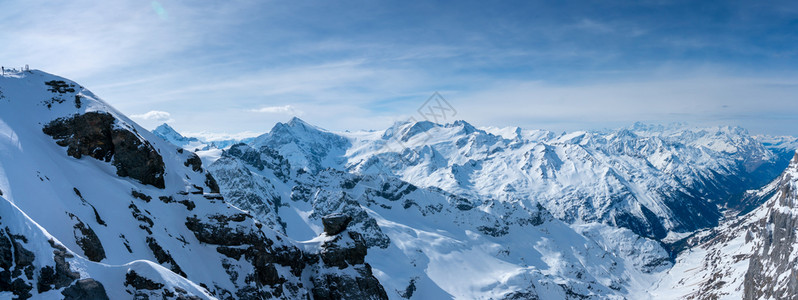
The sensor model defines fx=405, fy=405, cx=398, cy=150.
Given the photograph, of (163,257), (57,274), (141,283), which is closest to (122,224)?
(163,257)

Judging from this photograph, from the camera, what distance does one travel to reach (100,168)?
192 feet

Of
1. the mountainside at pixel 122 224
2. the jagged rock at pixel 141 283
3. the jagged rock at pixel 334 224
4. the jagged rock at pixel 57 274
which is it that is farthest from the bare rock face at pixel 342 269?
the jagged rock at pixel 57 274

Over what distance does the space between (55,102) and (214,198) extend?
28264 millimetres

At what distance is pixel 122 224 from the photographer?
50.2m

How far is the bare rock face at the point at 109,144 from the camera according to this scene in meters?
58.2

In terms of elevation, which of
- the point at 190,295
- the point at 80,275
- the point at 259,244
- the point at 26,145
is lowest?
the point at 259,244

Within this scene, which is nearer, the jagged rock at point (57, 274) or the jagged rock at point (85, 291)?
the jagged rock at point (57, 274)

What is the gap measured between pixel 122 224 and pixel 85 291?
2233 centimetres

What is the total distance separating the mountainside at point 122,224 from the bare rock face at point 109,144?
0.15 m

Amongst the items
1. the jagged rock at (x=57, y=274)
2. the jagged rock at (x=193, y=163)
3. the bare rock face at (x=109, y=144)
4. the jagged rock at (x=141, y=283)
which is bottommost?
the jagged rock at (x=141, y=283)

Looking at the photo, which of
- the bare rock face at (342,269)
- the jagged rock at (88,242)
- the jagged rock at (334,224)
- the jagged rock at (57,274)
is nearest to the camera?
the jagged rock at (57,274)

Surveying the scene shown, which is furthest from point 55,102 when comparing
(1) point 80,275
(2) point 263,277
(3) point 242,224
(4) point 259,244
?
(1) point 80,275

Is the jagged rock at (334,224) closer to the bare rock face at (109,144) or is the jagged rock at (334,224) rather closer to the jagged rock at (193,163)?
the jagged rock at (193,163)

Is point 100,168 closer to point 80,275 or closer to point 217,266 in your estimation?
point 217,266
